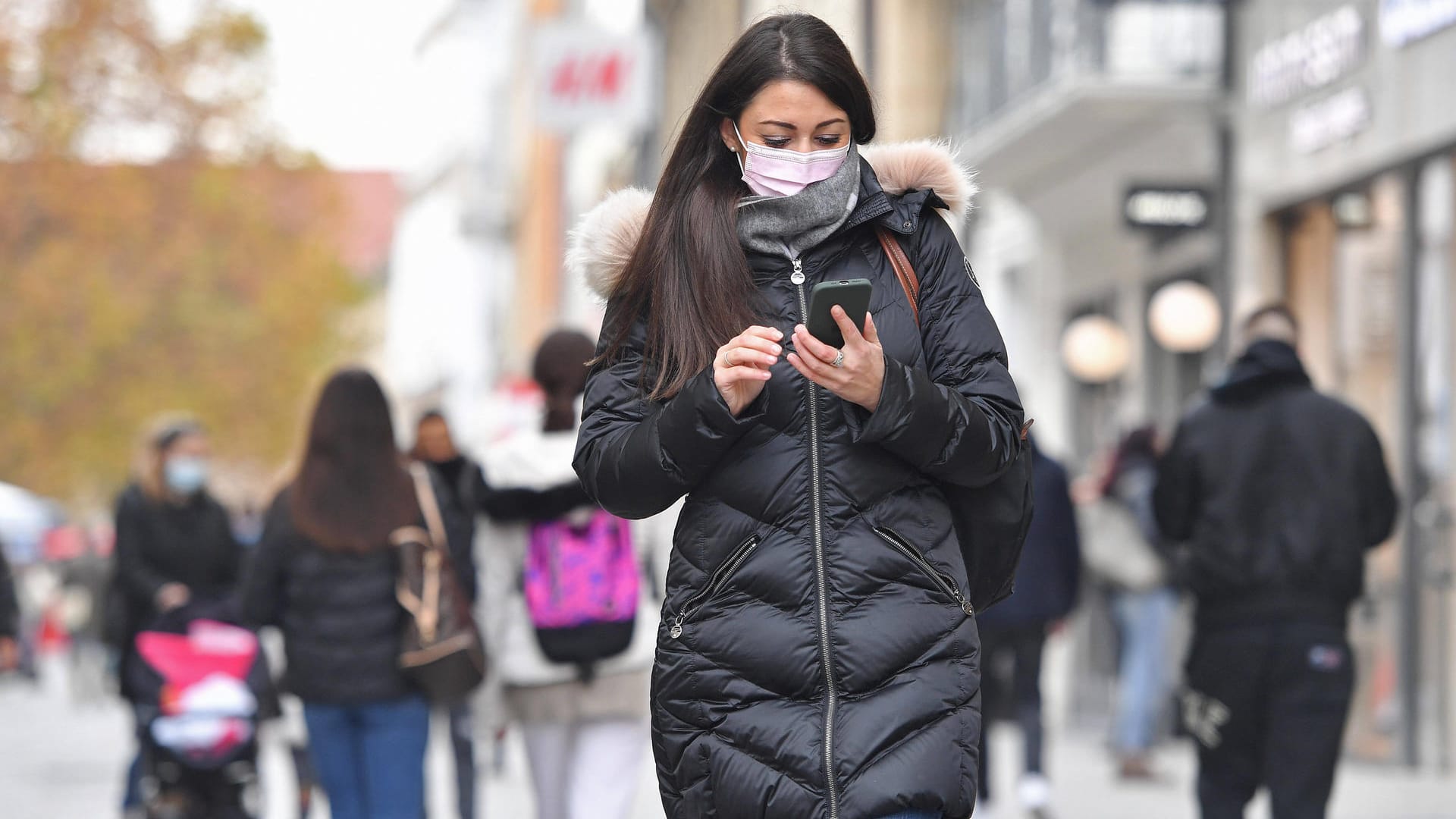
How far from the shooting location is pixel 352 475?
7148 mm

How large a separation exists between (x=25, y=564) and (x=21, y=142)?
2262cm

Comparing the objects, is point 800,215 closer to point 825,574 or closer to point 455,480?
point 825,574

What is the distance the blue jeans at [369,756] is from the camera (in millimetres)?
6848

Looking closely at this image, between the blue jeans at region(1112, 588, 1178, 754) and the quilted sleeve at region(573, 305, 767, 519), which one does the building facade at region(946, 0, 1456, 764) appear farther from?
the quilted sleeve at region(573, 305, 767, 519)

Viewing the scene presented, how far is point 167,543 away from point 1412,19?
7.55 m

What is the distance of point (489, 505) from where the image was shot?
7.06 m

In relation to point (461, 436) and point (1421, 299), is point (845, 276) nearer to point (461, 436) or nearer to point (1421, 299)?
point (1421, 299)

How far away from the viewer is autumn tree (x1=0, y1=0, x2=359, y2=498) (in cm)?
2730

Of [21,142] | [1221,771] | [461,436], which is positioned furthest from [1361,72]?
[461,436]

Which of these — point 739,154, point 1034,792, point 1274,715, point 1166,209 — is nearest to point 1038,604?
point 1034,792

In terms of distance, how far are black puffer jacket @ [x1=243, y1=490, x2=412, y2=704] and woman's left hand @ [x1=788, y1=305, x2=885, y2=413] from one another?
371cm

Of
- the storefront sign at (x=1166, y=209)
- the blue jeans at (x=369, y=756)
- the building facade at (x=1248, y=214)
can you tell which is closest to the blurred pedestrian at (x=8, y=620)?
the blue jeans at (x=369, y=756)

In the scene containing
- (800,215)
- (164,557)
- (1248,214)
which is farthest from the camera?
(1248,214)

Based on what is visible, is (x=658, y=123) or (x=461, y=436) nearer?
(x=658, y=123)
